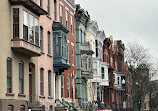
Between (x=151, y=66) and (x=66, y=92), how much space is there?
129 feet

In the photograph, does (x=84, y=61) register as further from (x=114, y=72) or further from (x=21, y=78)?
(x=114, y=72)

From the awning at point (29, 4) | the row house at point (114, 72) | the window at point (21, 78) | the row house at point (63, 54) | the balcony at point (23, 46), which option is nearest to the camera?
the balcony at point (23, 46)

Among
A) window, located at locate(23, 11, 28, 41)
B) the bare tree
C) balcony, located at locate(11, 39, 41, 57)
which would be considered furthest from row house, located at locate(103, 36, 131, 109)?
window, located at locate(23, 11, 28, 41)

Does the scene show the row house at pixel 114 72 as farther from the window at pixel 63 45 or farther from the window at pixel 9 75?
the window at pixel 9 75

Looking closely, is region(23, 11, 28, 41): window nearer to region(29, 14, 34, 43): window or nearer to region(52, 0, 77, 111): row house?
region(29, 14, 34, 43): window

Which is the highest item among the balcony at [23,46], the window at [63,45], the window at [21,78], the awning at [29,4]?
the awning at [29,4]

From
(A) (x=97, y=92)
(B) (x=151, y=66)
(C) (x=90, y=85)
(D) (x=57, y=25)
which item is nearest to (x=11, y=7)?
(D) (x=57, y=25)

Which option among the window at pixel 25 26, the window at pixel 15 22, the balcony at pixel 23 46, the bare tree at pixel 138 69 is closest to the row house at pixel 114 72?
the bare tree at pixel 138 69

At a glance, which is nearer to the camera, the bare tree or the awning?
the awning

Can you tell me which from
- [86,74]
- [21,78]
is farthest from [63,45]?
[86,74]

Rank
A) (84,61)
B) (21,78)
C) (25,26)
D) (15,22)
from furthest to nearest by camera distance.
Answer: (84,61), (21,78), (25,26), (15,22)

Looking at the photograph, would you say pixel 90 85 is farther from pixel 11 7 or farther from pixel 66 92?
pixel 11 7

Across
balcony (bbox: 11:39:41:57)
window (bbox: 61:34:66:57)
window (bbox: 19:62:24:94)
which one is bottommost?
window (bbox: 19:62:24:94)

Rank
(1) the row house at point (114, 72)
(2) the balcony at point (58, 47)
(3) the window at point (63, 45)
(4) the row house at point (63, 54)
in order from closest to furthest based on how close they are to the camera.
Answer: (2) the balcony at point (58, 47) → (4) the row house at point (63, 54) → (3) the window at point (63, 45) → (1) the row house at point (114, 72)
